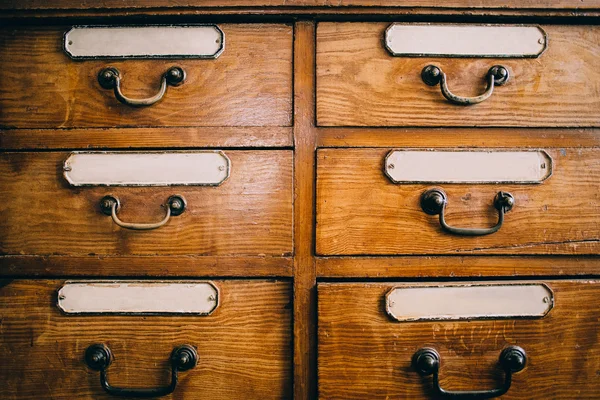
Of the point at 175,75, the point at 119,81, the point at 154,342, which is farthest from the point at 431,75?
the point at 154,342

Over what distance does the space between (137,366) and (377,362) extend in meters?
0.42

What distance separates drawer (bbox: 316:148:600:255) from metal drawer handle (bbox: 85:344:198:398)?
29 centimetres

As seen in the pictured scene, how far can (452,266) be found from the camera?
64 cm

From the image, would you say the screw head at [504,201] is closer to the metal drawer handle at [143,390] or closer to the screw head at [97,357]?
the metal drawer handle at [143,390]

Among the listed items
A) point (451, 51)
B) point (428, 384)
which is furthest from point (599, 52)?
point (428, 384)

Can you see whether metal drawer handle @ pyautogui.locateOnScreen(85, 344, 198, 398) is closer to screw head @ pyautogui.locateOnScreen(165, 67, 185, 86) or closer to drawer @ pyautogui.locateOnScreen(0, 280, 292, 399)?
drawer @ pyautogui.locateOnScreen(0, 280, 292, 399)

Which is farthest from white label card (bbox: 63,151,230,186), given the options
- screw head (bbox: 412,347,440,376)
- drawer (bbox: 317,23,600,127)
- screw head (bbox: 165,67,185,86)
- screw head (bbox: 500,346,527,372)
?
screw head (bbox: 500,346,527,372)

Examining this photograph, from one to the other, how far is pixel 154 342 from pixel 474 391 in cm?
56

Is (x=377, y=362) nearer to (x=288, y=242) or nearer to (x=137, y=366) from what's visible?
(x=288, y=242)

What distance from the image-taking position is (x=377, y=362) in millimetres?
636

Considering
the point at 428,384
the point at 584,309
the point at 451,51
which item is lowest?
the point at 428,384

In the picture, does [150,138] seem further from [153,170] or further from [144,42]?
[144,42]

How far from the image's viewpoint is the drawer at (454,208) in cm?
63

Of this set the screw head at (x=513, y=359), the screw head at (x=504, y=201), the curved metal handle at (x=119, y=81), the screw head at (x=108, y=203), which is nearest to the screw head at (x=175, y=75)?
the curved metal handle at (x=119, y=81)
